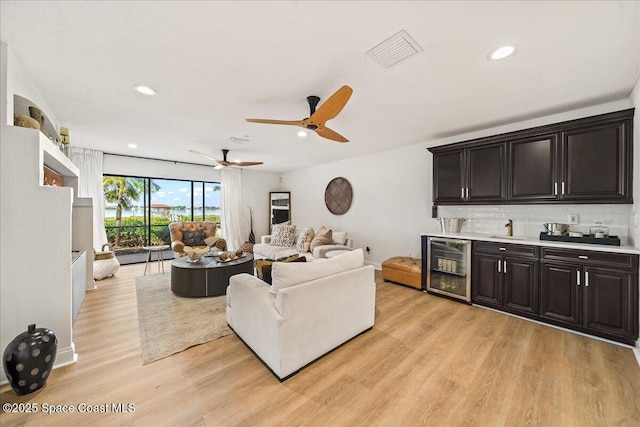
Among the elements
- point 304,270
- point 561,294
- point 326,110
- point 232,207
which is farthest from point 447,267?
point 232,207

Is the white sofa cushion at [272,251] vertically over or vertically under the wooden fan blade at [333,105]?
under

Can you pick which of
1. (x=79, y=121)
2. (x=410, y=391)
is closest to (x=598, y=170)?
(x=410, y=391)

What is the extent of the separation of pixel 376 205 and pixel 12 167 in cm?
490

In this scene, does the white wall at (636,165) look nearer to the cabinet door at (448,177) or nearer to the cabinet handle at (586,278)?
the cabinet handle at (586,278)

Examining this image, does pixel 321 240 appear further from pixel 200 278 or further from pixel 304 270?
pixel 304 270

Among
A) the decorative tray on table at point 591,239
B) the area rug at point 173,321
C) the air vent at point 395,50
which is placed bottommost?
the area rug at point 173,321

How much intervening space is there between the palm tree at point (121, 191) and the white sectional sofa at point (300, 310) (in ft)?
15.7

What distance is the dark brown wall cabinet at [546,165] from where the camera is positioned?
248cm

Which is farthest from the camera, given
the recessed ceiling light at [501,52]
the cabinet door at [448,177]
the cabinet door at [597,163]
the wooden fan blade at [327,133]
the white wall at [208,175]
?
the white wall at [208,175]

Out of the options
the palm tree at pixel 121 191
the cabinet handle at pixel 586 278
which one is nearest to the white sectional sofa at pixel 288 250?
the palm tree at pixel 121 191

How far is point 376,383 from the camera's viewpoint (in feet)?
5.96

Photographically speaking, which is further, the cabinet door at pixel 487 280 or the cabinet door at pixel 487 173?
the cabinet door at pixel 487 173

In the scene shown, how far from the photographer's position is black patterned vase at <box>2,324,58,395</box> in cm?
161

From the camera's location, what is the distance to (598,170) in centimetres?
258
